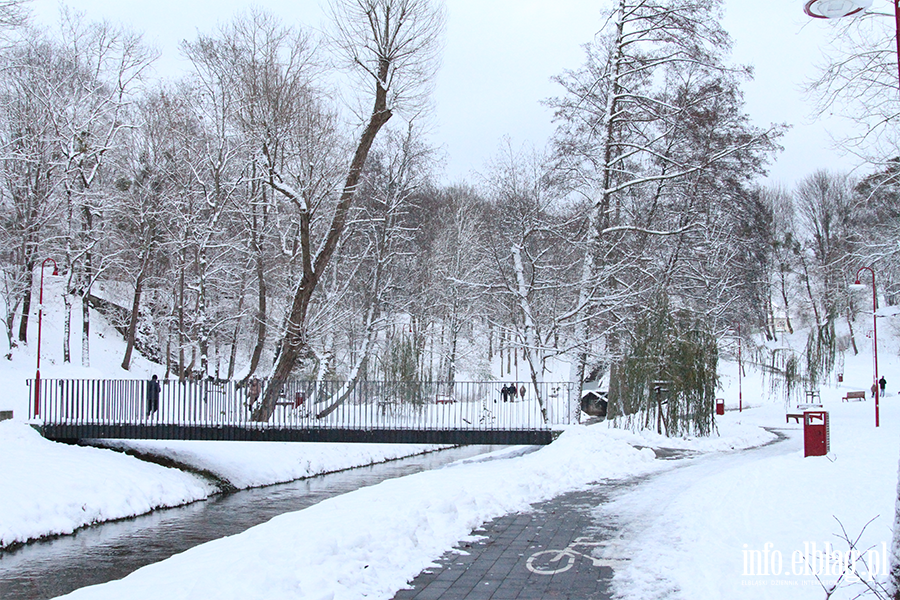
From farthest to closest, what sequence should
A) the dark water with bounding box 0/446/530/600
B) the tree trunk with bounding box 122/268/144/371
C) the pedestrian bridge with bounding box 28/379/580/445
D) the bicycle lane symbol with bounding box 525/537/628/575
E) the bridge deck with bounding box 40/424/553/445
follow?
the tree trunk with bounding box 122/268/144/371 < the pedestrian bridge with bounding box 28/379/580/445 < the bridge deck with bounding box 40/424/553/445 < the dark water with bounding box 0/446/530/600 < the bicycle lane symbol with bounding box 525/537/628/575

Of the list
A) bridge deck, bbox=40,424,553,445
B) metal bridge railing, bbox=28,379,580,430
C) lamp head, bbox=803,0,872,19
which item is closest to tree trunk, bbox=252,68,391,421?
metal bridge railing, bbox=28,379,580,430

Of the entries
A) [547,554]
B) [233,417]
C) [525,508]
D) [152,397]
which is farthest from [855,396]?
[547,554]

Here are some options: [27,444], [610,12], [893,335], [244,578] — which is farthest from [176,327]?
[893,335]

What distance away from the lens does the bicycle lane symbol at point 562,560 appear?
275 inches

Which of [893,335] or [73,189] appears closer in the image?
[73,189]

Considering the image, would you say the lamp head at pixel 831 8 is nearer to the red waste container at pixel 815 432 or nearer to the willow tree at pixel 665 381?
the red waste container at pixel 815 432

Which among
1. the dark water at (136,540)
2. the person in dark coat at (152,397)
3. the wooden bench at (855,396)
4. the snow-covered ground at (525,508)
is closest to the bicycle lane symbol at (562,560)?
the snow-covered ground at (525,508)

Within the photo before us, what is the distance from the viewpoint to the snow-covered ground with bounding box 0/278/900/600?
20.4 ft

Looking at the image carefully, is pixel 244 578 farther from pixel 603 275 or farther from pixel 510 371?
pixel 510 371

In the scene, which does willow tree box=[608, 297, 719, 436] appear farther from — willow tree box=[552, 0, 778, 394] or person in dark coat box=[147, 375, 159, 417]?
person in dark coat box=[147, 375, 159, 417]

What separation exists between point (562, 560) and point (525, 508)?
2.86m

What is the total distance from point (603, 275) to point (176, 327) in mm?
21099

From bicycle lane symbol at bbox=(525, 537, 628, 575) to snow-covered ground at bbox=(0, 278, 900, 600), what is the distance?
0.22 m

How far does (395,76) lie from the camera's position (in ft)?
74.3
